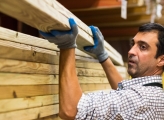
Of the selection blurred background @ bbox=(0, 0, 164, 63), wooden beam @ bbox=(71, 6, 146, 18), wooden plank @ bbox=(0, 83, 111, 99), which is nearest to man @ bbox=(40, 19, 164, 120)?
wooden plank @ bbox=(0, 83, 111, 99)

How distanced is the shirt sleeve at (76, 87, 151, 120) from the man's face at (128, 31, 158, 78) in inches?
10.6

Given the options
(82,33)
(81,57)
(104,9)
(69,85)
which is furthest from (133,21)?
(69,85)

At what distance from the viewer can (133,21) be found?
13.6 feet

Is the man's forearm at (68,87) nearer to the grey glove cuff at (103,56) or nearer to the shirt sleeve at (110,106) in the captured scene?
the shirt sleeve at (110,106)

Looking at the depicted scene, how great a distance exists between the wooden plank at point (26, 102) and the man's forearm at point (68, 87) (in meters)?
0.10

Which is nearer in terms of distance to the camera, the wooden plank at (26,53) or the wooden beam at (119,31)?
the wooden plank at (26,53)

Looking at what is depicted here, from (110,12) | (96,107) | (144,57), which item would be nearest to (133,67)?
(144,57)

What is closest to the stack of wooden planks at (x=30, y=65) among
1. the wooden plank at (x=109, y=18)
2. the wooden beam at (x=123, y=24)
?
the wooden plank at (x=109, y=18)

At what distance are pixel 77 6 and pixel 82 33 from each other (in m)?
1.57

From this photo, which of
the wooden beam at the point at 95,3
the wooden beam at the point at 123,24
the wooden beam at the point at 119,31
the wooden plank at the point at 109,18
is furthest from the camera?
the wooden beam at the point at 119,31

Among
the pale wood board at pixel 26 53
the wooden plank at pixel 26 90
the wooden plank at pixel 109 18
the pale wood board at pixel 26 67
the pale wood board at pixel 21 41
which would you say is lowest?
the wooden plank at pixel 26 90

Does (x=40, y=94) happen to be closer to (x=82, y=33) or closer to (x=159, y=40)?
(x=82, y=33)

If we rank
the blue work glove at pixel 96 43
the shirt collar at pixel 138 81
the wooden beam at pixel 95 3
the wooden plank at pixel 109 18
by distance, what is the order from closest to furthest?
1. the shirt collar at pixel 138 81
2. the blue work glove at pixel 96 43
3. the wooden beam at pixel 95 3
4. the wooden plank at pixel 109 18

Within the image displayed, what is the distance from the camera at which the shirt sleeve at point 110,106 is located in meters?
1.50
